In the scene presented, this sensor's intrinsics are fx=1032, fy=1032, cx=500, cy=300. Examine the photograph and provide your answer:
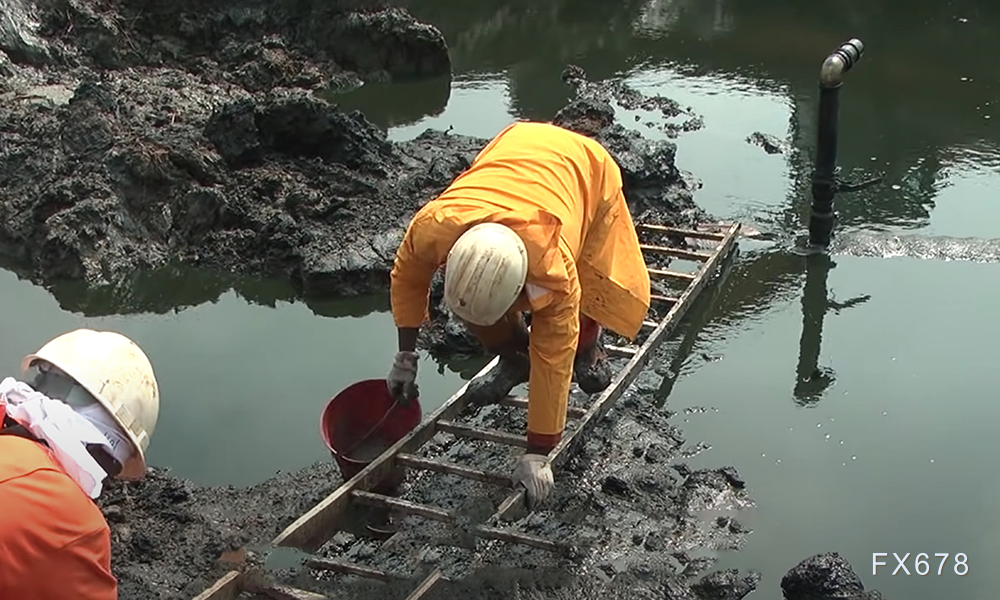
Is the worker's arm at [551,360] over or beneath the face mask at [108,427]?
beneath

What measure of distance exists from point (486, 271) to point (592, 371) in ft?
4.30

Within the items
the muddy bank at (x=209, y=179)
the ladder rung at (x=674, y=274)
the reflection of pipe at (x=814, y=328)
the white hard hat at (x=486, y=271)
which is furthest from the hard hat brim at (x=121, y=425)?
the ladder rung at (x=674, y=274)

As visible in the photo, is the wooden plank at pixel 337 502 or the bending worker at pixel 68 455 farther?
the wooden plank at pixel 337 502

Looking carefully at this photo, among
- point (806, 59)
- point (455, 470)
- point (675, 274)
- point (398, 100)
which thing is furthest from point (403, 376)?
point (806, 59)

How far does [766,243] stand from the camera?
6.34m

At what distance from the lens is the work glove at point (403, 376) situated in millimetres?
3787

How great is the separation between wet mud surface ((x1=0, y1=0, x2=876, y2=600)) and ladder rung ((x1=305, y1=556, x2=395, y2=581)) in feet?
0.18

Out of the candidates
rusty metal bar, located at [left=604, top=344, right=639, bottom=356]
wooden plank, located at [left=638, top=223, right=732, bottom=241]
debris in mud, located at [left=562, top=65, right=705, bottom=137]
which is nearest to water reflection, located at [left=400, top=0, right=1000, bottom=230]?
debris in mud, located at [left=562, top=65, right=705, bottom=137]

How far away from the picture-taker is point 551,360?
10.7ft

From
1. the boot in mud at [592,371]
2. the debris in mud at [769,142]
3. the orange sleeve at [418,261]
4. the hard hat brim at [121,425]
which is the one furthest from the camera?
the debris in mud at [769,142]

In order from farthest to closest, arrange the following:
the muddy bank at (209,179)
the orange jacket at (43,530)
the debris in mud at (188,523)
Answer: the muddy bank at (209,179) → the debris in mud at (188,523) → the orange jacket at (43,530)

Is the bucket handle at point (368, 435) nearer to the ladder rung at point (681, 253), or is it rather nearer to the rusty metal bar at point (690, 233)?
the ladder rung at point (681, 253)

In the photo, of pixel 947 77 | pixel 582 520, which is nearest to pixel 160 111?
pixel 582 520

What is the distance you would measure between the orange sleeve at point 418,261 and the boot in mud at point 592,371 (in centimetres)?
77
